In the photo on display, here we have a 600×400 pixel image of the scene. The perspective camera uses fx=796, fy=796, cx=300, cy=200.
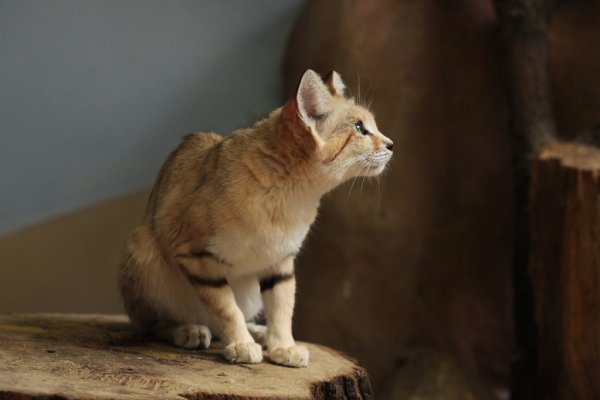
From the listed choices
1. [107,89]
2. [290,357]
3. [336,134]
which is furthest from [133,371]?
[107,89]

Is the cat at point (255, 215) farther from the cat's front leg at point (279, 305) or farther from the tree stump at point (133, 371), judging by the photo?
the tree stump at point (133, 371)

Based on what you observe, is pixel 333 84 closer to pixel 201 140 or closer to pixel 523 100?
pixel 201 140

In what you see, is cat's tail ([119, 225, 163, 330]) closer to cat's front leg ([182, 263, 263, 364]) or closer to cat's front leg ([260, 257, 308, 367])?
cat's front leg ([182, 263, 263, 364])

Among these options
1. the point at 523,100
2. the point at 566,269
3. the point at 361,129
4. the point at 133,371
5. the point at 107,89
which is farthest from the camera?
the point at 523,100

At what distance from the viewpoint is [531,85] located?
14.1 feet

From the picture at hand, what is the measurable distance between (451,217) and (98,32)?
7.15 ft

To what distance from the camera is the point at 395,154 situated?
175 inches

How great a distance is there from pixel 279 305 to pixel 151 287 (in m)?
0.44

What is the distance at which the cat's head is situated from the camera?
243 cm

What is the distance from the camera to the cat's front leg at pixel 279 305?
255cm

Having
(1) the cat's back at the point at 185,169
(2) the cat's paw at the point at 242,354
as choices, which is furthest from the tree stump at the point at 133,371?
(1) the cat's back at the point at 185,169

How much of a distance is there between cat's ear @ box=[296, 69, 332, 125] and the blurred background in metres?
1.66

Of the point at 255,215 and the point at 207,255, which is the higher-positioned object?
the point at 255,215

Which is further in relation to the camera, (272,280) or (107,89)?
(107,89)
